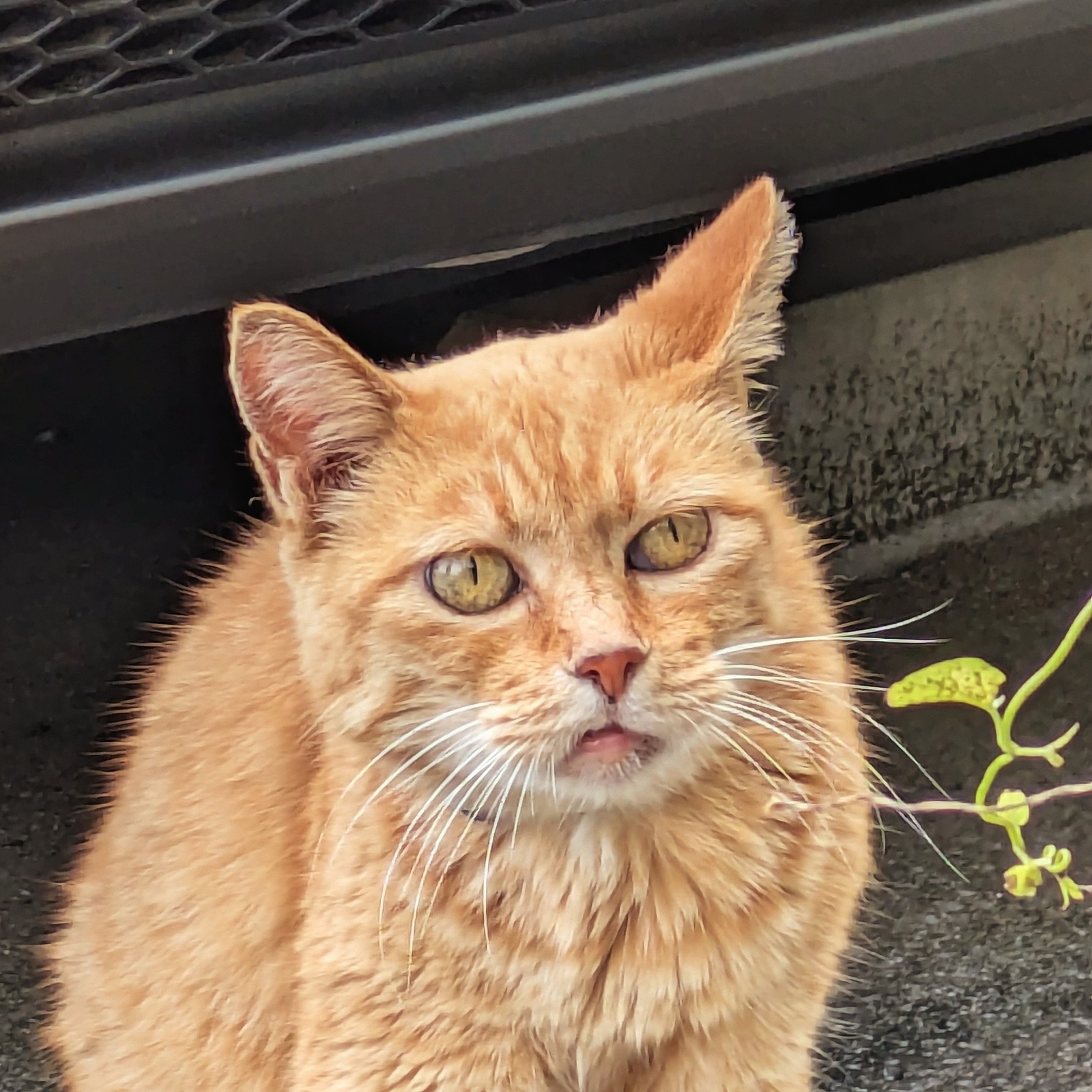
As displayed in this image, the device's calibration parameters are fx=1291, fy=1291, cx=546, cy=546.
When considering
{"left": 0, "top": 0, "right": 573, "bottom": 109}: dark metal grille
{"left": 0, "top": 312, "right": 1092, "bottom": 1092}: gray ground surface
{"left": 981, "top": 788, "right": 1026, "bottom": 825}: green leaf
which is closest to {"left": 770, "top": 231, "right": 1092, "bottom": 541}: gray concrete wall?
{"left": 0, "top": 312, "right": 1092, "bottom": 1092}: gray ground surface

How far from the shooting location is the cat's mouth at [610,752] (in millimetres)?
767

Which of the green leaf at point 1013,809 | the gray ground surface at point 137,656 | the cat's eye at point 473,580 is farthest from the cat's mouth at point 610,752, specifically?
the gray ground surface at point 137,656

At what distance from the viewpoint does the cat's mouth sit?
0.77 metres

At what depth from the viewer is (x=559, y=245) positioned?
1.38m

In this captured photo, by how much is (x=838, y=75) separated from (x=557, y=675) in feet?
1.53

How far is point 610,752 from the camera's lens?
77 cm

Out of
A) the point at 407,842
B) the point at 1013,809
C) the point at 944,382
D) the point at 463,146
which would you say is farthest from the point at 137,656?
the point at 1013,809

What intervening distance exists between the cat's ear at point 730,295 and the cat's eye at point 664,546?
11 cm

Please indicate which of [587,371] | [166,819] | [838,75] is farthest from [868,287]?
[166,819]

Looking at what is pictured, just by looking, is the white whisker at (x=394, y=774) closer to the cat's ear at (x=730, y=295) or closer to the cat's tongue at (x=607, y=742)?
the cat's tongue at (x=607, y=742)

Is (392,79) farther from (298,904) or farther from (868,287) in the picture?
(868,287)

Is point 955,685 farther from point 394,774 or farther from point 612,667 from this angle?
point 394,774

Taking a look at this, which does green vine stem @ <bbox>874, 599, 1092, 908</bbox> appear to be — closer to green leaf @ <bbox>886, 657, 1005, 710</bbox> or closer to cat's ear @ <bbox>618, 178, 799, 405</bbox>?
green leaf @ <bbox>886, 657, 1005, 710</bbox>

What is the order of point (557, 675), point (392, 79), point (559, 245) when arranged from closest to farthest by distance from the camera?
point (557, 675) < point (392, 79) < point (559, 245)
